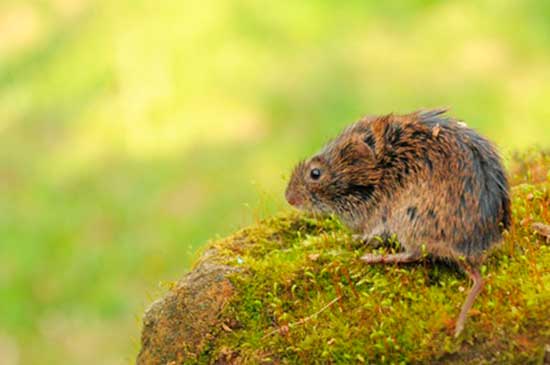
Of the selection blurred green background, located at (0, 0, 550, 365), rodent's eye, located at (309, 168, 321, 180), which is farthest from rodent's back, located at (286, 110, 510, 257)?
blurred green background, located at (0, 0, 550, 365)

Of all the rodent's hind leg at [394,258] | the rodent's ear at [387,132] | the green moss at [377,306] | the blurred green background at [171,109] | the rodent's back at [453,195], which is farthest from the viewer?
the blurred green background at [171,109]

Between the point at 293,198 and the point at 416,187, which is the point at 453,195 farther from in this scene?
the point at 293,198

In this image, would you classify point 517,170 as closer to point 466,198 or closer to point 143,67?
point 466,198

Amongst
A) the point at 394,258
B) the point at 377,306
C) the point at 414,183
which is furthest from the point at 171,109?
the point at 377,306

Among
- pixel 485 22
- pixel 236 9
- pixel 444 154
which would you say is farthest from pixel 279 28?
pixel 444 154

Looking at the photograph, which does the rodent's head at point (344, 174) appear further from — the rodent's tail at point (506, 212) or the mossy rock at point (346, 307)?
the rodent's tail at point (506, 212)

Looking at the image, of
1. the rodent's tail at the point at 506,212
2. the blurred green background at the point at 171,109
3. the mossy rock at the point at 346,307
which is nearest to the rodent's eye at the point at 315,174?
the mossy rock at the point at 346,307

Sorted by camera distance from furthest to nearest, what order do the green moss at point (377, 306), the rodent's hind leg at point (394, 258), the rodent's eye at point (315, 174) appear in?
the rodent's eye at point (315, 174)
the rodent's hind leg at point (394, 258)
the green moss at point (377, 306)
